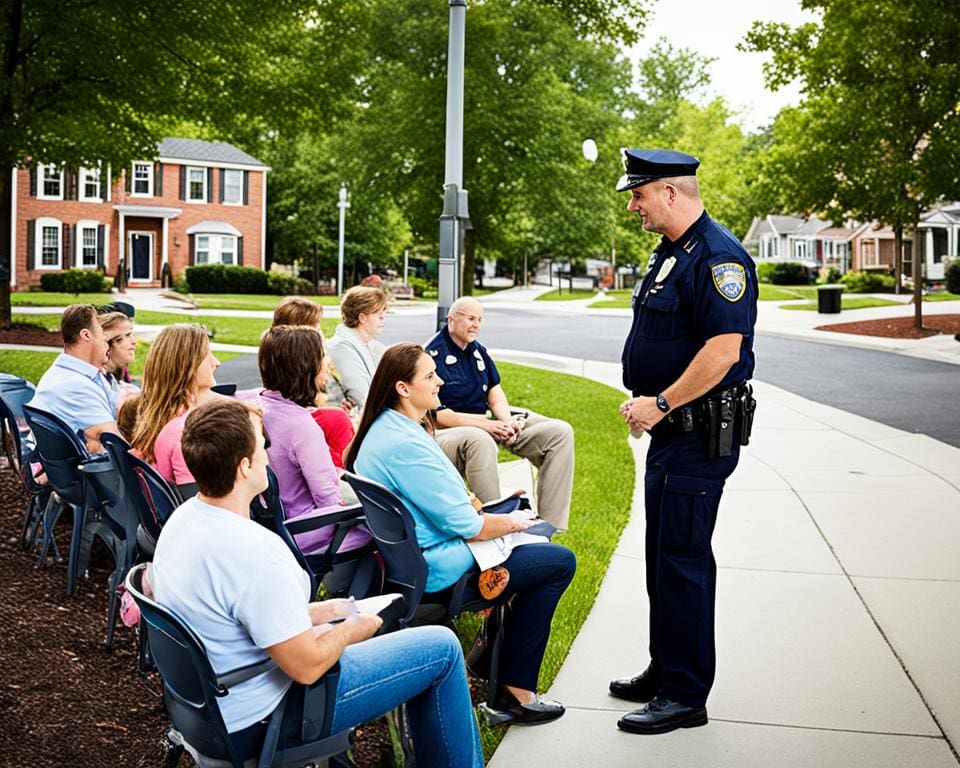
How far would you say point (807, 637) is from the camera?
5938 mm

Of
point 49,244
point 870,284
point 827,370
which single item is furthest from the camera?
point 49,244

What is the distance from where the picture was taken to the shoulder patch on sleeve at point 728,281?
15.4 feet

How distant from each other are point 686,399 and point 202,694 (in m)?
2.39

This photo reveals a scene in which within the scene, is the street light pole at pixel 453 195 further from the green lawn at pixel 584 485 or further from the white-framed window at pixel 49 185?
the white-framed window at pixel 49 185

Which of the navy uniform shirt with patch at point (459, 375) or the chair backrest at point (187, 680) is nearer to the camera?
the chair backrest at point (187, 680)

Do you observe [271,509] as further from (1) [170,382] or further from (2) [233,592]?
(2) [233,592]

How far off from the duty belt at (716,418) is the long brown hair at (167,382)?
2174 millimetres

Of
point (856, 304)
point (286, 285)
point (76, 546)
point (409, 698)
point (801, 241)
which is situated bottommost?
point (76, 546)

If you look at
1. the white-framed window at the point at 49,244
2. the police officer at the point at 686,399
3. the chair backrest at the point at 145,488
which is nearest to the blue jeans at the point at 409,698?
the police officer at the point at 686,399

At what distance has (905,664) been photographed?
5.56m

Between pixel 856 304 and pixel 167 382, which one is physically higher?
pixel 856 304

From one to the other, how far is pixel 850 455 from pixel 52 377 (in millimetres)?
7815

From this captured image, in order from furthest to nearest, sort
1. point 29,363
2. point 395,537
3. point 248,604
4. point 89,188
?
point 89,188
point 29,363
point 395,537
point 248,604

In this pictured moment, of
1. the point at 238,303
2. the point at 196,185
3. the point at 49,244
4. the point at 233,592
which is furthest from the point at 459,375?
the point at 196,185
